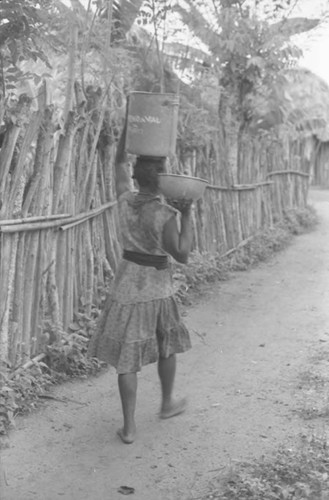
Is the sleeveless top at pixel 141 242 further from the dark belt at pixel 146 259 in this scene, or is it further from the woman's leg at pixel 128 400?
the woman's leg at pixel 128 400

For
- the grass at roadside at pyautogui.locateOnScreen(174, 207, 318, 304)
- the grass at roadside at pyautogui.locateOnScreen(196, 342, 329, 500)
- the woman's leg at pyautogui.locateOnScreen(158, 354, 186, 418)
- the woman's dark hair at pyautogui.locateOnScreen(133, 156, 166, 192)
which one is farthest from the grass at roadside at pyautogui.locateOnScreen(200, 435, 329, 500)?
the grass at roadside at pyautogui.locateOnScreen(174, 207, 318, 304)

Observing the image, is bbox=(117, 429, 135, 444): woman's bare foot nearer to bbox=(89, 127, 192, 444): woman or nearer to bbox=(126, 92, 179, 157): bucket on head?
bbox=(89, 127, 192, 444): woman

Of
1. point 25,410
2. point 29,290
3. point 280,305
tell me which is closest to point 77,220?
point 29,290

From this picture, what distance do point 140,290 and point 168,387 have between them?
24.5 inches

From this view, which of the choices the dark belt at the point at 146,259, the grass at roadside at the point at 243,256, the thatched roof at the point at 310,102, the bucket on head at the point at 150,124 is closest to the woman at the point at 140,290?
the dark belt at the point at 146,259

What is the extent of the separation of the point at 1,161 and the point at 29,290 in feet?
2.90

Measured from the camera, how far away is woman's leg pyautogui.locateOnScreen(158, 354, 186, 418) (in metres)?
3.98

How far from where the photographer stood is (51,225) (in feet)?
15.2

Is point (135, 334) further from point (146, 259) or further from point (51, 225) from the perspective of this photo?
point (51, 225)

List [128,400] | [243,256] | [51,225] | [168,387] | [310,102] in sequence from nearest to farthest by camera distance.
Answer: [128,400]
[168,387]
[51,225]
[243,256]
[310,102]

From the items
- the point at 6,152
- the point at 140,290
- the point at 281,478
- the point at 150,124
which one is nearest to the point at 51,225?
the point at 6,152

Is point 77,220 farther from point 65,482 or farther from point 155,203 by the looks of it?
point 65,482

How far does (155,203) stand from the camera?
148 inches

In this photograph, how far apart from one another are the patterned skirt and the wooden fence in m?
0.63
